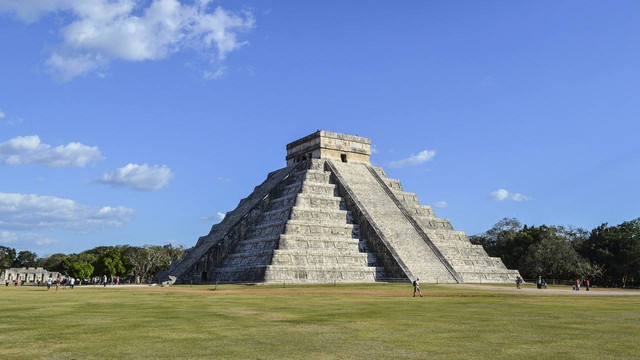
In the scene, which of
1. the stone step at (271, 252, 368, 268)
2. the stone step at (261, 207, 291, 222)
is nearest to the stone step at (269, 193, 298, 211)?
the stone step at (261, 207, 291, 222)

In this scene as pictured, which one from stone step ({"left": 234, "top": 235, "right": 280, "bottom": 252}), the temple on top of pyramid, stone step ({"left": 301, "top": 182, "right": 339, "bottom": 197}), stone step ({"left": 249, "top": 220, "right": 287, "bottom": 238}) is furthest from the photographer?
stone step ({"left": 301, "top": 182, "right": 339, "bottom": 197})

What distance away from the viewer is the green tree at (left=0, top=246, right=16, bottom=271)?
11707 centimetres

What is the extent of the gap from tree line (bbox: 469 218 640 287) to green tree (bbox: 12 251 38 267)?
397ft

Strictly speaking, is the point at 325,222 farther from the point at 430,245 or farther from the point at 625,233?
the point at 625,233

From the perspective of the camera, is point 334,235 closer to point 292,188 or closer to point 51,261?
point 292,188

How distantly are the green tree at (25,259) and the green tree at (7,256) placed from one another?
5.48 metres

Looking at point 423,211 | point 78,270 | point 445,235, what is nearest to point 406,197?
point 423,211

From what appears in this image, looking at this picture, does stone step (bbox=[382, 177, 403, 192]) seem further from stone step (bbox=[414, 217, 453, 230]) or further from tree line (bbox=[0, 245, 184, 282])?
tree line (bbox=[0, 245, 184, 282])

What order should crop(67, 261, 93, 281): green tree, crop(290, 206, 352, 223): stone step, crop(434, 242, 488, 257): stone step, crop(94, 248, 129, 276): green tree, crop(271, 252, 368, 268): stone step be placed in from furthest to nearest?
1. crop(67, 261, 93, 281): green tree
2. crop(94, 248, 129, 276): green tree
3. crop(434, 242, 488, 257): stone step
4. crop(290, 206, 352, 223): stone step
5. crop(271, 252, 368, 268): stone step

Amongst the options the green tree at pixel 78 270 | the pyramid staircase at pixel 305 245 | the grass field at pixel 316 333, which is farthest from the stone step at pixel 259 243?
the green tree at pixel 78 270

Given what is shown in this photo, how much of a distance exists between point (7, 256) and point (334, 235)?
111654 millimetres

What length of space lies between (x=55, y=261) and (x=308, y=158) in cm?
10323

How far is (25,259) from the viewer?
470 feet

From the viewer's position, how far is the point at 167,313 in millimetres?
17594
